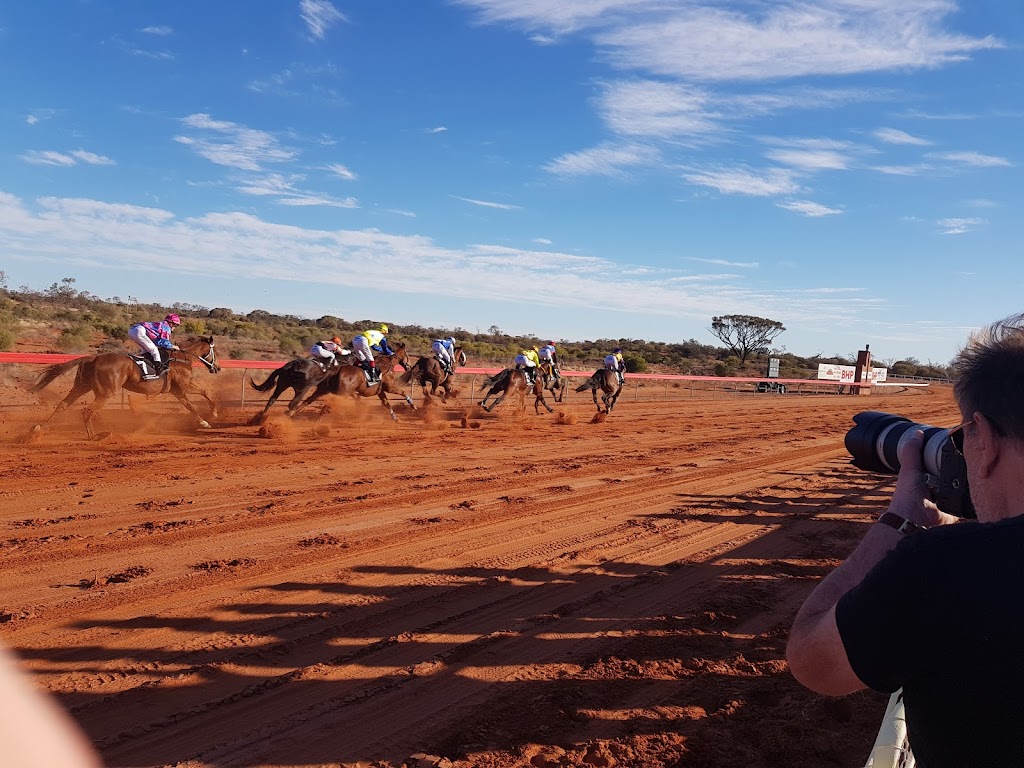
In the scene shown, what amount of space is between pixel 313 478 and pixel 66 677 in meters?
5.55

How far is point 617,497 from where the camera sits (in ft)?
29.4

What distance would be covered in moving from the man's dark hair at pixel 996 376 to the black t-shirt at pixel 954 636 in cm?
28

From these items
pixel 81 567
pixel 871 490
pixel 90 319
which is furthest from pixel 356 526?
pixel 90 319

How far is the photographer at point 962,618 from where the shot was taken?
1.39m

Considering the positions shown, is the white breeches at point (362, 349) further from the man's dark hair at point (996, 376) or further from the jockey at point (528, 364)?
the man's dark hair at point (996, 376)

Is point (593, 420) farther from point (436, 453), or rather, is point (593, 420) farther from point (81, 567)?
point (81, 567)

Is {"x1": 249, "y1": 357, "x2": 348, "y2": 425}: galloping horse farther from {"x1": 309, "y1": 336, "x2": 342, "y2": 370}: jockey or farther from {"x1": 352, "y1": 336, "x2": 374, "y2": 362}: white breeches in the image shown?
{"x1": 352, "y1": 336, "x2": 374, "y2": 362}: white breeches

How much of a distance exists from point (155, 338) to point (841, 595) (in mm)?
13383

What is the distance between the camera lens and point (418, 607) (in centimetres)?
502

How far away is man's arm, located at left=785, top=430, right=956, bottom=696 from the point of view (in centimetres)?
159

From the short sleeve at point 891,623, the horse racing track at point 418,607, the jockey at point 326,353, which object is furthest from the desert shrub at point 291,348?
the short sleeve at point 891,623

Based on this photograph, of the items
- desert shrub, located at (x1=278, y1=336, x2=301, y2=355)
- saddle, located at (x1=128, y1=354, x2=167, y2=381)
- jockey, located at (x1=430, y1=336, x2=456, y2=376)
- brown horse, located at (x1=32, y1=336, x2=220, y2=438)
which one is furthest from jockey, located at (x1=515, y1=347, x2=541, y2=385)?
desert shrub, located at (x1=278, y1=336, x2=301, y2=355)

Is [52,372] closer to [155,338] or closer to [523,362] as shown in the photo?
[155,338]

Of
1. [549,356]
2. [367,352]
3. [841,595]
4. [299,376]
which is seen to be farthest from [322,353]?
[841,595]
